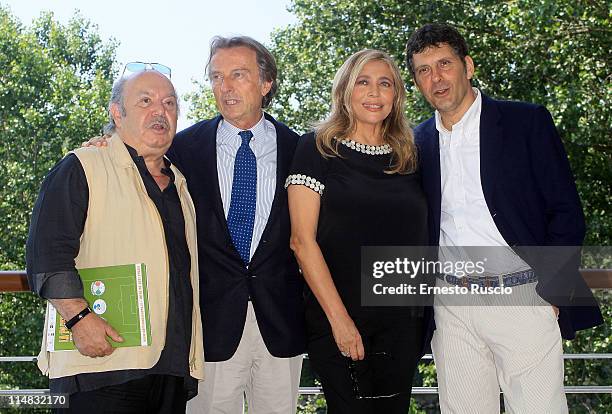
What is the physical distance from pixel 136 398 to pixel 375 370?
772 mm

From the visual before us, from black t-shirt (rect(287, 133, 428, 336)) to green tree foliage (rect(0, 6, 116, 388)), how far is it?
11725 mm

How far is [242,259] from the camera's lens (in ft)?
8.33

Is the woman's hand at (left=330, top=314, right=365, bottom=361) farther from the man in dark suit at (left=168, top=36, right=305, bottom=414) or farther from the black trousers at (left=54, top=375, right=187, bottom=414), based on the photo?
the black trousers at (left=54, top=375, right=187, bottom=414)

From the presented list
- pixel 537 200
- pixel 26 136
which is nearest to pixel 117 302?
pixel 537 200

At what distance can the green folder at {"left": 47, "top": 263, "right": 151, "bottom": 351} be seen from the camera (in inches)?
81.4

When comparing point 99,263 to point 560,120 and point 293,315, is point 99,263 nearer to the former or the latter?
point 293,315

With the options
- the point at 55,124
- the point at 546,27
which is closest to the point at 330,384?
the point at 546,27

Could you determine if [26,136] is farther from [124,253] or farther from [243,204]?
[124,253]

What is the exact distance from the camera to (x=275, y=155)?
2.71 metres

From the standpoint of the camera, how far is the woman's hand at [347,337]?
2.40 m

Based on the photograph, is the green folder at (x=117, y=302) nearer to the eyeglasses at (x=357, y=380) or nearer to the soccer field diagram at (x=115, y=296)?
the soccer field diagram at (x=115, y=296)

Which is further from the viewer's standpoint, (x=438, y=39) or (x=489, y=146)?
(x=438, y=39)

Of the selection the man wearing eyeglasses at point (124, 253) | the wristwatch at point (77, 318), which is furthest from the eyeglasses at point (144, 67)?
the wristwatch at point (77, 318)

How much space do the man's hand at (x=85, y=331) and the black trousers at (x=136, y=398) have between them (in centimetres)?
12
